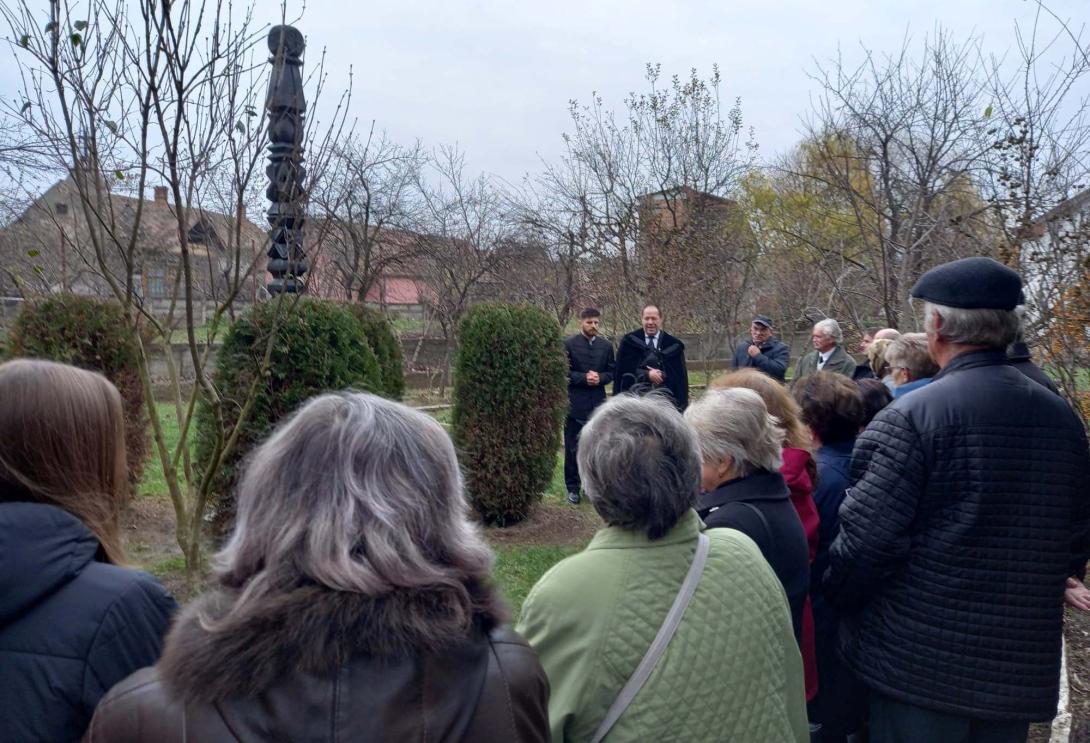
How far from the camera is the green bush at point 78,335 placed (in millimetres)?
7414

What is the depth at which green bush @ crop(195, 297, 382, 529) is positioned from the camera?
5.82 meters

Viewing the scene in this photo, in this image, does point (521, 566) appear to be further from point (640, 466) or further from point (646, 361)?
point (640, 466)

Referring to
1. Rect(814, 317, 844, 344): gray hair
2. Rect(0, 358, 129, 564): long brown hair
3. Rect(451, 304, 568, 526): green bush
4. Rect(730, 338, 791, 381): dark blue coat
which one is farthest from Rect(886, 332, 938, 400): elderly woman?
Rect(730, 338, 791, 381): dark blue coat

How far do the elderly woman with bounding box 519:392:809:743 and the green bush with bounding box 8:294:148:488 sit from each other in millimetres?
6143

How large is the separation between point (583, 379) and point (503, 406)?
139 cm

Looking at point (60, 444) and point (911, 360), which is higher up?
point (911, 360)

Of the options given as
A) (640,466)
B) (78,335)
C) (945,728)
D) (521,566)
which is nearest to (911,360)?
(945,728)

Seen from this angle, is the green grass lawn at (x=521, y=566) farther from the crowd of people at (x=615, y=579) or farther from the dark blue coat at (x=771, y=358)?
the dark blue coat at (x=771, y=358)

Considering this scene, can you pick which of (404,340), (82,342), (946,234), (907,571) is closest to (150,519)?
(82,342)

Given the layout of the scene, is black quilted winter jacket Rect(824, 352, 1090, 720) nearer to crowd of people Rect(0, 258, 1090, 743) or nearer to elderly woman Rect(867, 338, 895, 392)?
crowd of people Rect(0, 258, 1090, 743)

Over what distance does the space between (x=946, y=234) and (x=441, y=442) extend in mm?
8526

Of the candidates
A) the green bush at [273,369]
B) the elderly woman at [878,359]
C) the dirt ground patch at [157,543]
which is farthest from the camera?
the dirt ground patch at [157,543]

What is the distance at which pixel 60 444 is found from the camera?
→ 179cm

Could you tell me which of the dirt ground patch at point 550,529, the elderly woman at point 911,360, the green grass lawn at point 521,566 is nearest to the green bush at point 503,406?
→ the dirt ground patch at point 550,529
